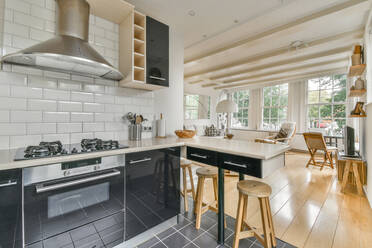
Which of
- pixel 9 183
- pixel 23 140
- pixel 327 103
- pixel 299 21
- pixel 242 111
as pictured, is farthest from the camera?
pixel 242 111

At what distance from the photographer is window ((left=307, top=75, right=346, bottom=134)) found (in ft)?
18.5

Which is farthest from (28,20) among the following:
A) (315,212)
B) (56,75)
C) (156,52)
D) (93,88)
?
(315,212)

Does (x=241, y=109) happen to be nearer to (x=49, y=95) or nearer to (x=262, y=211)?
(x=262, y=211)

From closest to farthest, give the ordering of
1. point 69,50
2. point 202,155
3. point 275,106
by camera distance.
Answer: point 69,50 → point 202,155 → point 275,106

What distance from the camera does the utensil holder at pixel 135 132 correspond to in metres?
2.07

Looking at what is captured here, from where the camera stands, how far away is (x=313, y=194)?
2.70m

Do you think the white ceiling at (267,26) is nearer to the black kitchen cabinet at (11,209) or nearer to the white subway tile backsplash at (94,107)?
the white subway tile backsplash at (94,107)

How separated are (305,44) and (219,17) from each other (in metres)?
2.28

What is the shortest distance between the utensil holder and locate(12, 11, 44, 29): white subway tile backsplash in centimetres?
132

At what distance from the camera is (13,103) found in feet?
4.70

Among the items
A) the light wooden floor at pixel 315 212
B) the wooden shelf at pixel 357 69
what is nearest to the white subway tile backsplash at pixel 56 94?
the light wooden floor at pixel 315 212

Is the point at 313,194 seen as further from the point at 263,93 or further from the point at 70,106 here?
the point at 263,93

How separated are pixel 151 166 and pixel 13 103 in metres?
1.34

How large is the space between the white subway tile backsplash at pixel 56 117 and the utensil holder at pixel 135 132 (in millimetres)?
670
